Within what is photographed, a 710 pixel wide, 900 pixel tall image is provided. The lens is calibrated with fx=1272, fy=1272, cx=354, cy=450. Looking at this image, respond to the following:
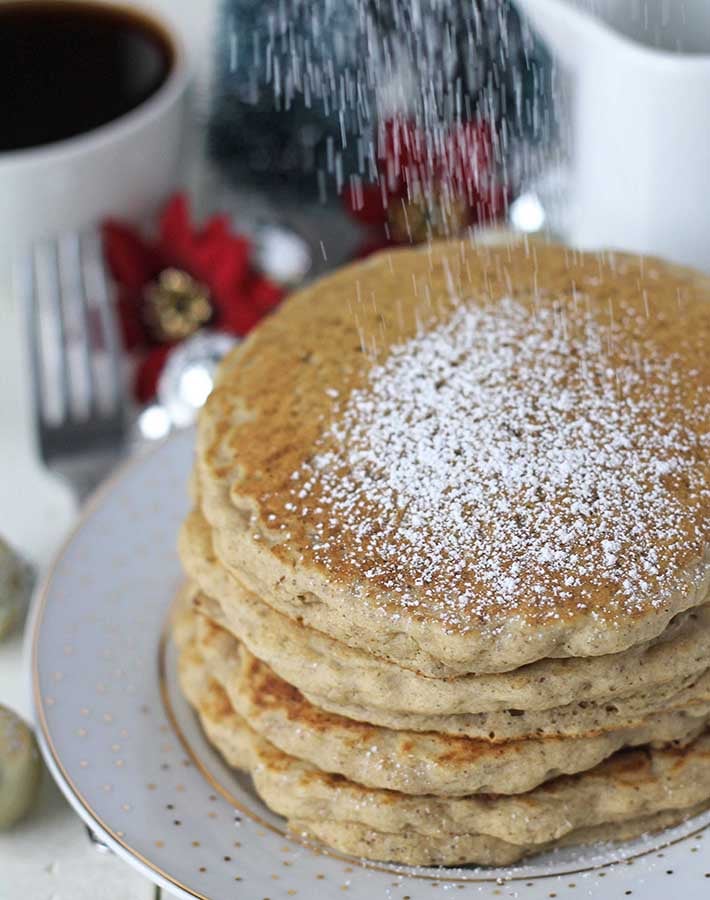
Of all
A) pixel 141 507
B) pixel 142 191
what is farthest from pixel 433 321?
pixel 142 191

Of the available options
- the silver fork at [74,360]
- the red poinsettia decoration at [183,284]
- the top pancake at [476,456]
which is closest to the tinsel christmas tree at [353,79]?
the red poinsettia decoration at [183,284]

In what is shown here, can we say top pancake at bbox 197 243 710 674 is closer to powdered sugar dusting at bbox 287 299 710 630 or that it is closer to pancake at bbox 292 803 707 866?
powdered sugar dusting at bbox 287 299 710 630

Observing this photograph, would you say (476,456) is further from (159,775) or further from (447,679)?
(159,775)

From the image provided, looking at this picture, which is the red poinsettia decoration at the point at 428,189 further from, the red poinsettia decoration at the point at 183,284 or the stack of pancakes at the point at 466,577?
the stack of pancakes at the point at 466,577

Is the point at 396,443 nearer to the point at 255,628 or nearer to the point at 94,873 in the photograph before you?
the point at 255,628

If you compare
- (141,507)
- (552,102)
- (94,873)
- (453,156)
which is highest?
(552,102)
